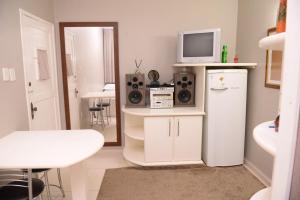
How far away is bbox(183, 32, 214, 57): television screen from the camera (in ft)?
9.29

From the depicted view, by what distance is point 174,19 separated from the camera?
10.8ft

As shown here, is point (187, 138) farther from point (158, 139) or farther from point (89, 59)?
point (89, 59)

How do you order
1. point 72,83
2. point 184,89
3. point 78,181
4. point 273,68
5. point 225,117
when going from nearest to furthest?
1. point 78,181
2. point 273,68
3. point 225,117
4. point 184,89
5. point 72,83

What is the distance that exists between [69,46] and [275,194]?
364 cm

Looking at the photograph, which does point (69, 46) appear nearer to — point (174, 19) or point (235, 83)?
point (174, 19)

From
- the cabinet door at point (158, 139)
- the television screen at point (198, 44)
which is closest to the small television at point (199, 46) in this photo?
the television screen at point (198, 44)

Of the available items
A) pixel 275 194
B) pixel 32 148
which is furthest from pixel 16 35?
pixel 275 194

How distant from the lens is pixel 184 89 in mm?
3154

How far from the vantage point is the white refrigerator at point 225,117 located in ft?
9.05

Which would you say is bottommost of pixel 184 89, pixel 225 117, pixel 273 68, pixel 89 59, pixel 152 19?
pixel 225 117

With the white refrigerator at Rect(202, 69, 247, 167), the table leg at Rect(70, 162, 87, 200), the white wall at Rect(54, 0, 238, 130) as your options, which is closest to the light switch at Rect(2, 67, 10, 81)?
the table leg at Rect(70, 162, 87, 200)

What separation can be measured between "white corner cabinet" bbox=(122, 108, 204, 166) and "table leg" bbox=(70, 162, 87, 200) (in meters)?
1.23

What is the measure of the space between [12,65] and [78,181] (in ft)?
4.13

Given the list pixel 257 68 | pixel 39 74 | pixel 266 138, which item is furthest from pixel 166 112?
pixel 266 138
